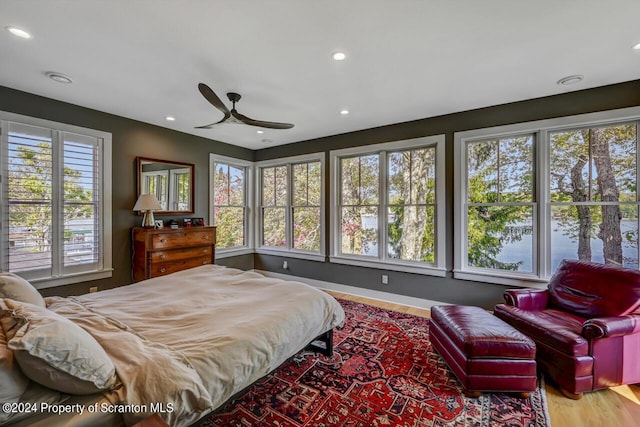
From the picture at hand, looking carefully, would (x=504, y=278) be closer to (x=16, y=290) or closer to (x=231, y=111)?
(x=231, y=111)

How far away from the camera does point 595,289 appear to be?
7.81 ft

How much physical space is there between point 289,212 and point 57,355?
14.5ft

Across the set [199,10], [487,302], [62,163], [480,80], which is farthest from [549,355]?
[62,163]

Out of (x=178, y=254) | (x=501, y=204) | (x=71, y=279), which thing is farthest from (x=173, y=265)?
(x=501, y=204)

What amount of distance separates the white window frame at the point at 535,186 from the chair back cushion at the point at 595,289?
A: 17.8 inches

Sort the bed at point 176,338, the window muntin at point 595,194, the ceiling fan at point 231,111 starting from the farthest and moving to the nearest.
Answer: the window muntin at point 595,194
the ceiling fan at point 231,111
the bed at point 176,338

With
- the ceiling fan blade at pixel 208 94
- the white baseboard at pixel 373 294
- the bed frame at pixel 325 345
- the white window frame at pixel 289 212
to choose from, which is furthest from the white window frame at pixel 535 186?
the ceiling fan blade at pixel 208 94

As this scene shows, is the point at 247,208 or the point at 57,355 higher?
the point at 247,208

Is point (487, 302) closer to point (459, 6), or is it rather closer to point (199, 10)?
point (459, 6)

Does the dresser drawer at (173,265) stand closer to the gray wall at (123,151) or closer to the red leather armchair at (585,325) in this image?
the gray wall at (123,151)

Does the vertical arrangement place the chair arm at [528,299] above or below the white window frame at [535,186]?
below

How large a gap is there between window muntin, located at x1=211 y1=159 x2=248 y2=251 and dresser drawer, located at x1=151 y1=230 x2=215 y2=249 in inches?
25.5

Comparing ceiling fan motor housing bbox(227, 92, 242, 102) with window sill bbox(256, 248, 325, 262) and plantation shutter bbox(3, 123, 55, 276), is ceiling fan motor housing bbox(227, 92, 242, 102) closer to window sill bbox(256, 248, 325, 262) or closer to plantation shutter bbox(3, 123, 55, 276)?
plantation shutter bbox(3, 123, 55, 276)

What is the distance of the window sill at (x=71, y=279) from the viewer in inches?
123
